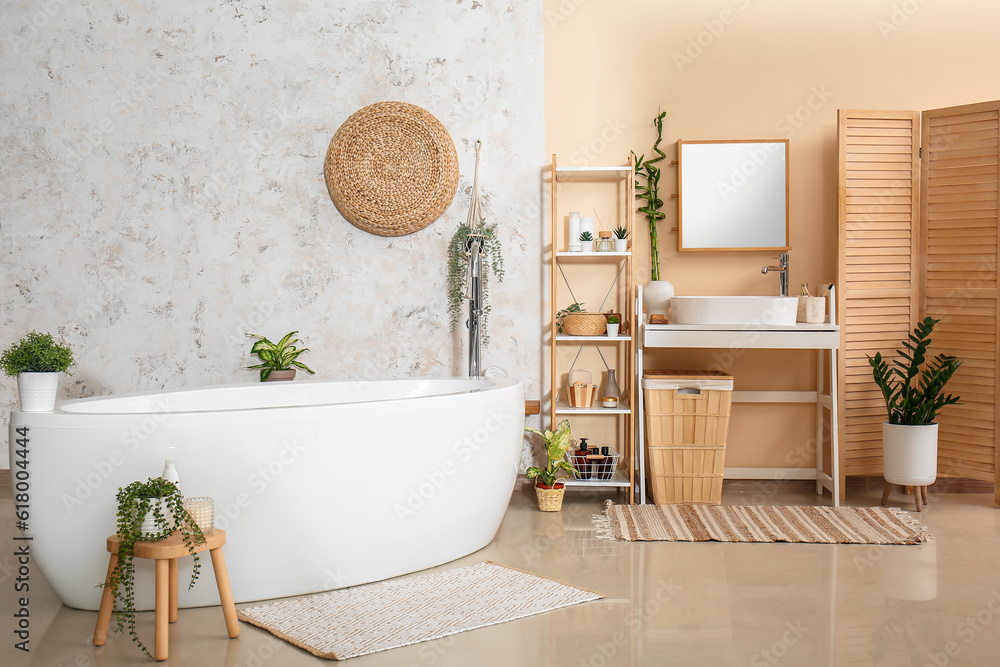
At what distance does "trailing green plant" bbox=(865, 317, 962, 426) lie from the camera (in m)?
3.52

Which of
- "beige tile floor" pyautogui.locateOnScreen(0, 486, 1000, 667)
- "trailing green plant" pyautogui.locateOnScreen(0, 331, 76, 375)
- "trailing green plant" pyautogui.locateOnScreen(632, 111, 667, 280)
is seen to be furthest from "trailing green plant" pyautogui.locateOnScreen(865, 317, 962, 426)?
"trailing green plant" pyautogui.locateOnScreen(0, 331, 76, 375)

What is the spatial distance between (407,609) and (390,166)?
2265mm

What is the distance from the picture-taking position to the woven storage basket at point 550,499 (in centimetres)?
354

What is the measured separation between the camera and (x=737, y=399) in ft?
12.9

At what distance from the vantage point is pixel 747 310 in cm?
350

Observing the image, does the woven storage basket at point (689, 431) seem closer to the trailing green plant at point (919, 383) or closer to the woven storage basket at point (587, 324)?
the woven storage basket at point (587, 324)

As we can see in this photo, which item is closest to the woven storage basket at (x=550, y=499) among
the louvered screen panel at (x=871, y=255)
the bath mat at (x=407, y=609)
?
the bath mat at (x=407, y=609)

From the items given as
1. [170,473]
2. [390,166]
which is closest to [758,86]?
[390,166]

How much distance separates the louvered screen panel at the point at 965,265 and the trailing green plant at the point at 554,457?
1885 mm

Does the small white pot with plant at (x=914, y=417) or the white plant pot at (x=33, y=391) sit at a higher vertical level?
the white plant pot at (x=33, y=391)

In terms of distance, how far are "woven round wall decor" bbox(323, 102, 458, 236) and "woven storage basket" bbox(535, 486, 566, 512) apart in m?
1.48

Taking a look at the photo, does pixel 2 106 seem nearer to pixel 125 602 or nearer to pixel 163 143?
pixel 163 143

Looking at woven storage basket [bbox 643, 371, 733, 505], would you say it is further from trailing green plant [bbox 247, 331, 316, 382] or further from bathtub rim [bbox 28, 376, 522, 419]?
trailing green plant [bbox 247, 331, 316, 382]

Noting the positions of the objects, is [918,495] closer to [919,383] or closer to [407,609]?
[919,383]
